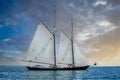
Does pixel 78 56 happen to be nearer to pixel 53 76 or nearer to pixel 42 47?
pixel 42 47

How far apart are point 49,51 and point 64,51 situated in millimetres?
7348

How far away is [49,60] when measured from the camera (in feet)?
385

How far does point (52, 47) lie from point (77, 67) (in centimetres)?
1691

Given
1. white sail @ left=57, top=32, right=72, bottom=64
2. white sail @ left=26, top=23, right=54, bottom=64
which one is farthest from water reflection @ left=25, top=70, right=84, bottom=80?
white sail @ left=57, top=32, right=72, bottom=64

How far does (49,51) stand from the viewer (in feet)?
383

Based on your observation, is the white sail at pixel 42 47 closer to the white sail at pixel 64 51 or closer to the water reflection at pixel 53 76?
the white sail at pixel 64 51

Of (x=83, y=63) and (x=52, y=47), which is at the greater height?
(x=52, y=47)

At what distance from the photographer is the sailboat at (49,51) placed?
112 meters

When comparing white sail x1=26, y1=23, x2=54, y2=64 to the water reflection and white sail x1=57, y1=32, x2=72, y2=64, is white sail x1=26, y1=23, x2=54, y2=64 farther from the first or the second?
the water reflection

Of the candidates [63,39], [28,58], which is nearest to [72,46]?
[63,39]

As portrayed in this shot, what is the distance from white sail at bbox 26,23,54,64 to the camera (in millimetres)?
110863

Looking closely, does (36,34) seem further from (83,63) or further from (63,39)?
(83,63)

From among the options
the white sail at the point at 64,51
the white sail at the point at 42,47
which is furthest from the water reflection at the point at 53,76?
the white sail at the point at 64,51

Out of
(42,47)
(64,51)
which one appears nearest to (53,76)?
(42,47)
